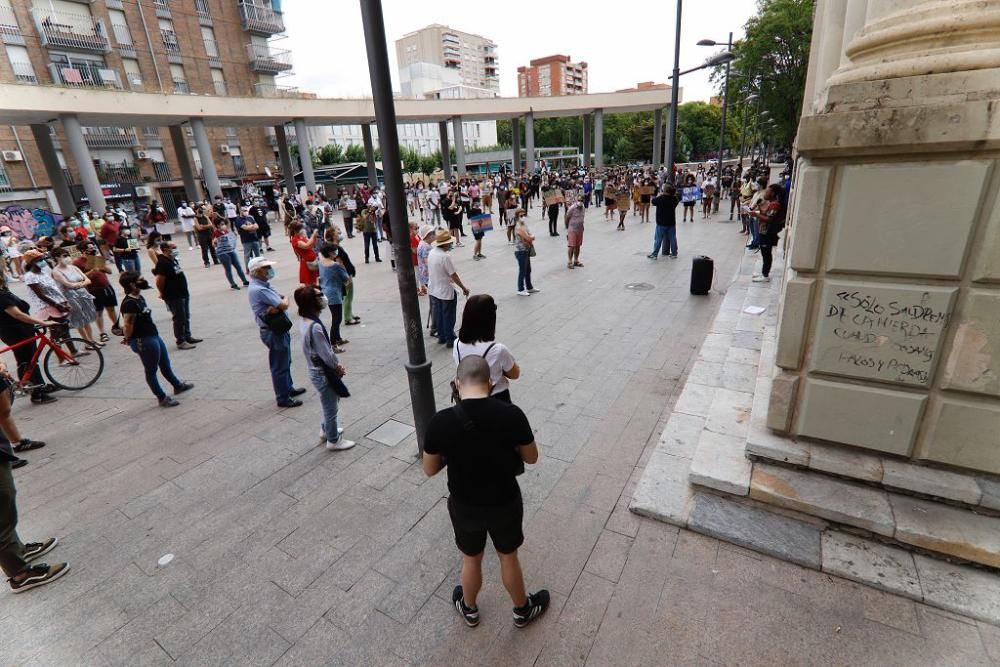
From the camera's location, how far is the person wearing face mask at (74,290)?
8.14 meters

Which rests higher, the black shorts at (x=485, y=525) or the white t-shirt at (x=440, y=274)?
the white t-shirt at (x=440, y=274)

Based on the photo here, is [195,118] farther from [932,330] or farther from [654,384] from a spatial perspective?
[932,330]

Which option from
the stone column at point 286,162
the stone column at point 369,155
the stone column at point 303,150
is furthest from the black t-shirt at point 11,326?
the stone column at point 286,162

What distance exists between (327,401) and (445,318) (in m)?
3.03

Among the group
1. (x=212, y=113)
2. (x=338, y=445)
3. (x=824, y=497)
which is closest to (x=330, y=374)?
(x=338, y=445)

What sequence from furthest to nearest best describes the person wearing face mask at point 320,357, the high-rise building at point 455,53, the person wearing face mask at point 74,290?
the high-rise building at point 455,53 → the person wearing face mask at point 74,290 → the person wearing face mask at point 320,357

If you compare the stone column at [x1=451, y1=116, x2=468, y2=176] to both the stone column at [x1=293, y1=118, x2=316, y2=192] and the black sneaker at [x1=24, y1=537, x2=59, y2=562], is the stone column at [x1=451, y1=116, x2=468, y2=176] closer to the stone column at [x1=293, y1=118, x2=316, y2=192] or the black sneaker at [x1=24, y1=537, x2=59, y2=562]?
the stone column at [x1=293, y1=118, x2=316, y2=192]

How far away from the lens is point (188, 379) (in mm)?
7285

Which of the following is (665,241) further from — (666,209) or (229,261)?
(229,261)

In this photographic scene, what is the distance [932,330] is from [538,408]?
140 inches

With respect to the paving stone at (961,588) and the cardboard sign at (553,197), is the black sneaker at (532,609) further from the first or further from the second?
the cardboard sign at (553,197)

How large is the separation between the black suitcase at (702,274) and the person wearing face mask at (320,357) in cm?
730

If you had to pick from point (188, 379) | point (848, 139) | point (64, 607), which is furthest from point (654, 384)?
point (188, 379)

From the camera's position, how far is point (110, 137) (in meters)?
33.2
